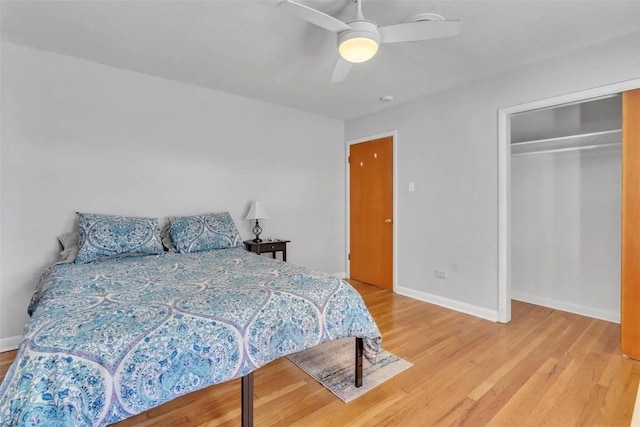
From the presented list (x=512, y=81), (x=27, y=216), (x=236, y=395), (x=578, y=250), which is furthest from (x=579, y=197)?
(x=27, y=216)

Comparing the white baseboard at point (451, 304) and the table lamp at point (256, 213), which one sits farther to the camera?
the table lamp at point (256, 213)

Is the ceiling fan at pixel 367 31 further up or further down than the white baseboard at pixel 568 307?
further up

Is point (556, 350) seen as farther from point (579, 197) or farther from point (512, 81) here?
point (512, 81)

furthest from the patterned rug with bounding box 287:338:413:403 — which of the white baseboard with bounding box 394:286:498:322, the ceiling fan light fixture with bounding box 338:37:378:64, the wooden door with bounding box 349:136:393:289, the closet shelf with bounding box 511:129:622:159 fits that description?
the closet shelf with bounding box 511:129:622:159

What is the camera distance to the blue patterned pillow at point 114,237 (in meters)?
2.41

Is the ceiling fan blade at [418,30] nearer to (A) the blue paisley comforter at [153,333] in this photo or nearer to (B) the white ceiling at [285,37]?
(B) the white ceiling at [285,37]

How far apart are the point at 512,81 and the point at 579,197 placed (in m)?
1.49

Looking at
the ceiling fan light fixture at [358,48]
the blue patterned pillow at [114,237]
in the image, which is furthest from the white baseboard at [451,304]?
the blue patterned pillow at [114,237]

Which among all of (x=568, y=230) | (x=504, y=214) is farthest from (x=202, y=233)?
(x=568, y=230)

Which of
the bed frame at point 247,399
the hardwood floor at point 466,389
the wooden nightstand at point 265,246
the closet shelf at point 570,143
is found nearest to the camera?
the bed frame at point 247,399

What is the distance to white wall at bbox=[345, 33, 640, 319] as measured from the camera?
2.59m

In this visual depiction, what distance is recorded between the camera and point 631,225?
89.3 inches

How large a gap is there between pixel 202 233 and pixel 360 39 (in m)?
2.24

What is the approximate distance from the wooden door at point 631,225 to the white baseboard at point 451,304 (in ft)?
Result: 3.12
